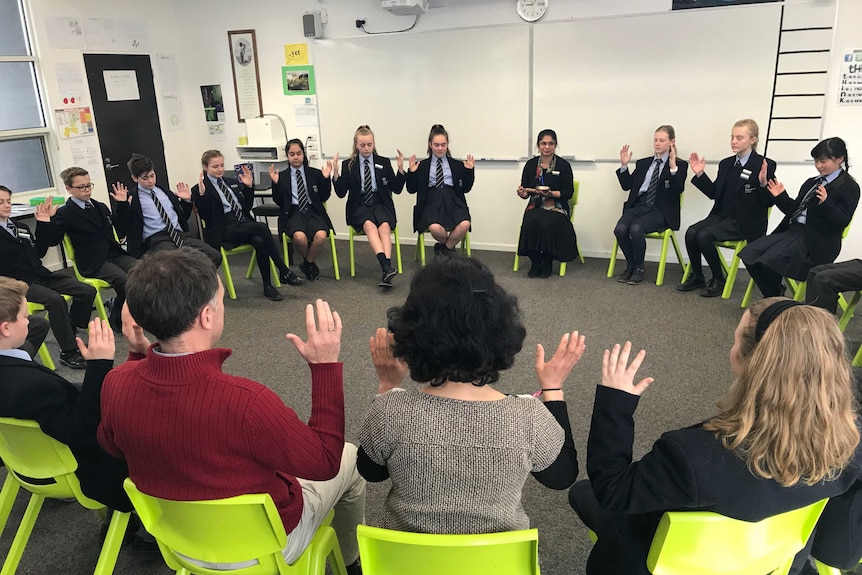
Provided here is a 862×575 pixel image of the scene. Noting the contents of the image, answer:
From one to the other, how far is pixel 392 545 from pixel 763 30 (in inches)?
196

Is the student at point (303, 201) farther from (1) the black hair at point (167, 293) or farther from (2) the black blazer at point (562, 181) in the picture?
(1) the black hair at point (167, 293)

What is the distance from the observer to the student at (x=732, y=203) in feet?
14.5

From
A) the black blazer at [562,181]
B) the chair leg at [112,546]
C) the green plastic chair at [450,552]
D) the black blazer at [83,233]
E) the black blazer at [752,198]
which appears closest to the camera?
the green plastic chair at [450,552]

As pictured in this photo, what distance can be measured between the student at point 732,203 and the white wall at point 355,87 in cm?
55

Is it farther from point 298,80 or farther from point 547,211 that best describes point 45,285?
point 547,211

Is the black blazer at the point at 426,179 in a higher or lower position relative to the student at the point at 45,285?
higher

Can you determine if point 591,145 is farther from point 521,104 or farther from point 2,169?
point 2,169

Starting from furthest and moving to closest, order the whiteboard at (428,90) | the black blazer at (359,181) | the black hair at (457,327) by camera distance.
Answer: the whiteboard at (428,90) → the black blazer at (359,181) → the black hair at (457,327)

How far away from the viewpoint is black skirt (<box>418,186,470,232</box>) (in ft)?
17.6

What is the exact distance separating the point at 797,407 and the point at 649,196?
4.07 metres

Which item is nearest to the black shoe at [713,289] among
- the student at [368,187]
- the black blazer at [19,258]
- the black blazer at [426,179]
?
the black blazer at [426,179]

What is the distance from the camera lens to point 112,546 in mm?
1805

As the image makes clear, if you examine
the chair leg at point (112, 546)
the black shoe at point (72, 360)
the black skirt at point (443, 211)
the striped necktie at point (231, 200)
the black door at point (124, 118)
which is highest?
the black door at point (124, 118)

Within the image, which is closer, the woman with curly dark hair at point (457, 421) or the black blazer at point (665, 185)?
the woman with curly dark hair at point (457, 421)
